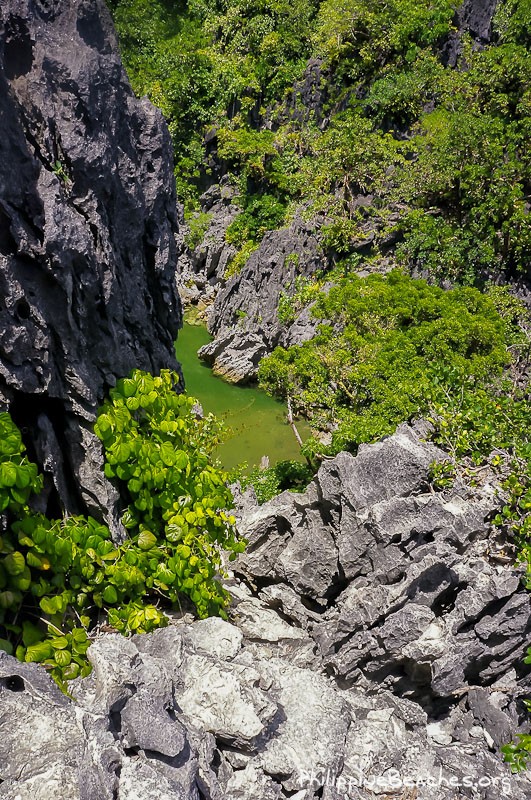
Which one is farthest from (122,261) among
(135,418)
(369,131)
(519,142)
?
(369,131)

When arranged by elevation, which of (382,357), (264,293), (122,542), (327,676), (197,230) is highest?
(197,230)

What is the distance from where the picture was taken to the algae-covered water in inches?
628

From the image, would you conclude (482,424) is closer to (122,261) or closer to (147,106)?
(122,261)

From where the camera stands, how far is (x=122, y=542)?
17.5 ft

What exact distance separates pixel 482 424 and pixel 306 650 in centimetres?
405

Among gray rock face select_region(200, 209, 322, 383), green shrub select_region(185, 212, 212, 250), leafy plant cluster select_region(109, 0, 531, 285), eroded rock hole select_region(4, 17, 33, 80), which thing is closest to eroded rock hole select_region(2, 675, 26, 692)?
eroded rock hole select_region(4, 17, 33, 80)

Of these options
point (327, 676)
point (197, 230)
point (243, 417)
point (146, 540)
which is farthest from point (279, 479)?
point (197, 230)

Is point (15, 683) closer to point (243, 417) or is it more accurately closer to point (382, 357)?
point (382, 357)

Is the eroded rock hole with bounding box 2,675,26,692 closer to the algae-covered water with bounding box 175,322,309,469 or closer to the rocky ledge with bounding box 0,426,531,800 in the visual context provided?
the rocky ledge with bounding box 0,426,531,800

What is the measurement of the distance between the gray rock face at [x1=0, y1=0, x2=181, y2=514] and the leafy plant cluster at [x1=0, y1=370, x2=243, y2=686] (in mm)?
328

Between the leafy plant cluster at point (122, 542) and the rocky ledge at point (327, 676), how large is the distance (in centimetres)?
40

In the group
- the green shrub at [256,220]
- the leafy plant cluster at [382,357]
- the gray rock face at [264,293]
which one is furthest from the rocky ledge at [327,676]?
the green shrub at [256,220]

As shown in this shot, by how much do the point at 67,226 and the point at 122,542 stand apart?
2809 millimetres

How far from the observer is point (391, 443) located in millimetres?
7348
